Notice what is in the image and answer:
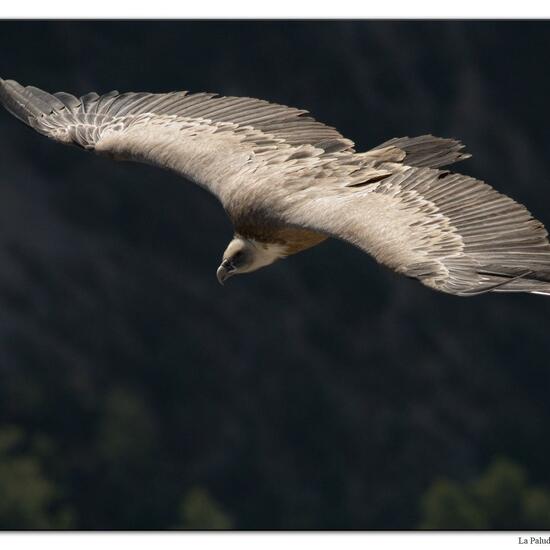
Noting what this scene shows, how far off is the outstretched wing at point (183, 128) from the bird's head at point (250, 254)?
0.61 m

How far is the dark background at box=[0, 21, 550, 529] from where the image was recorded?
2992 inches

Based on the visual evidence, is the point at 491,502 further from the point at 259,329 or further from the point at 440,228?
the point at 440,228

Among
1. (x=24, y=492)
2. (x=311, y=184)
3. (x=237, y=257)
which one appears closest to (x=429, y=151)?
(x=311, y=184)

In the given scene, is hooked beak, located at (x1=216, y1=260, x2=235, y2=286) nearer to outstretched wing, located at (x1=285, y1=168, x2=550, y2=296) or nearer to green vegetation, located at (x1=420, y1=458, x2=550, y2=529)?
outstretched wing, located at (x1=285, y1=168, x2=550, y2=296)

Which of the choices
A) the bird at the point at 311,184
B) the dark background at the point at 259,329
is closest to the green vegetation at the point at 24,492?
the dark background at the point at 259,329

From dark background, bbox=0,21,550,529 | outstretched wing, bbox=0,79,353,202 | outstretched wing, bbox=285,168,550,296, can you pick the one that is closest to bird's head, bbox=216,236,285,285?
outstretched wing, bbox=0,79,353,202

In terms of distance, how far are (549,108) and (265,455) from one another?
1858 centimetres

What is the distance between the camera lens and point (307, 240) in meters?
22.3

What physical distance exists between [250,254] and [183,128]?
2.40 m

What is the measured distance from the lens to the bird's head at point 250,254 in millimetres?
22469

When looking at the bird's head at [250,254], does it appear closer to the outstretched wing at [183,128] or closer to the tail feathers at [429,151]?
the outstretched wing at [183,128]

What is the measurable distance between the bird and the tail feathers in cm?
2

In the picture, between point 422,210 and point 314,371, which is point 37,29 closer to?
point 314,371

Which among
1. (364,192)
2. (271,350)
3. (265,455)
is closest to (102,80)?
(271,350)
